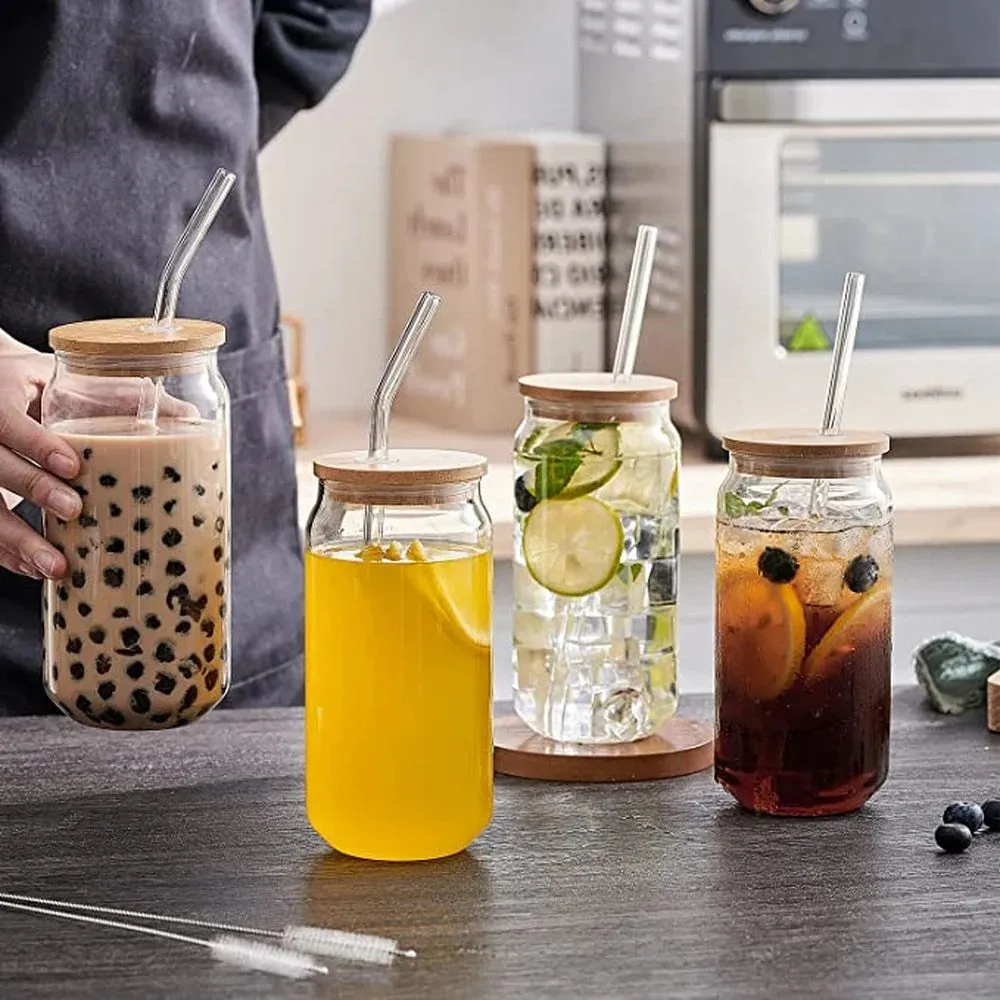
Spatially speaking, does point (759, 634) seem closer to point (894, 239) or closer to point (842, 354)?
point (842, 354)

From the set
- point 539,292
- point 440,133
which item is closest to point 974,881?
point 539,292

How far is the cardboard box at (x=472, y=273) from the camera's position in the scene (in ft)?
7.93

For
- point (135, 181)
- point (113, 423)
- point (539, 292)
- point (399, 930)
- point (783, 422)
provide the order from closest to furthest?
point (399, 930), point (113, 423), point (135, 181), point (783, 422), point (539, 292)

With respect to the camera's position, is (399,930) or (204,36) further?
(204,36)

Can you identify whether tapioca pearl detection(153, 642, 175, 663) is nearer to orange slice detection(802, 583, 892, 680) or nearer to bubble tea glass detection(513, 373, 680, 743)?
bubble tea glass detection(513, 373, 680, 743)

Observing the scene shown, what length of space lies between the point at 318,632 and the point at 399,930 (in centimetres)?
17

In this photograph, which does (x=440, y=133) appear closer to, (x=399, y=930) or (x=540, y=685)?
(x=540, y=685)

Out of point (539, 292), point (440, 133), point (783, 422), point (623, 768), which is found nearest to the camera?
point (623, 768)

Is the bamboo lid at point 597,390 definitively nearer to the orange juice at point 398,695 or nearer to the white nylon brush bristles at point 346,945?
the orange juice at point 398,695

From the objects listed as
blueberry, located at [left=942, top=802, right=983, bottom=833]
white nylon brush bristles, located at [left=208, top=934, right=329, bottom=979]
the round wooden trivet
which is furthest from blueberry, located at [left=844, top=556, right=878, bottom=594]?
white nylon brush bristles, located at [left=208, top=934, right=329, bottom=979]

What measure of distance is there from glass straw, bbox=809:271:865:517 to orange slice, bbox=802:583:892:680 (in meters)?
0.06

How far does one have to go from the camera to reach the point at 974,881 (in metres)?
1.00

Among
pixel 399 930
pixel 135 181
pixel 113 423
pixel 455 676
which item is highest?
pixel 135 181

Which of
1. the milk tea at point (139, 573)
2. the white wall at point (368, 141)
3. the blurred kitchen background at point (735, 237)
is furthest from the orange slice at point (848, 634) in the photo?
the white wall at point (368, 141)
